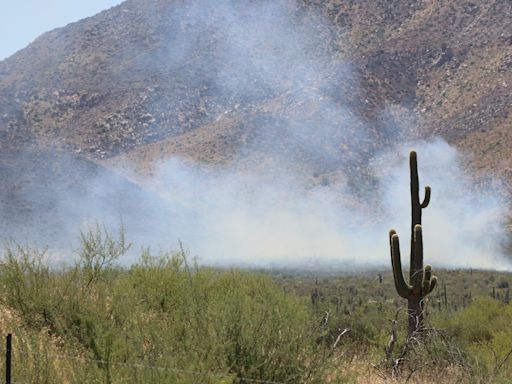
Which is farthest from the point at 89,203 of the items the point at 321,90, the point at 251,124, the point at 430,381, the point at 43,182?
the point at 430,381

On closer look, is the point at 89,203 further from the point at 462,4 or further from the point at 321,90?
the point at 462,4

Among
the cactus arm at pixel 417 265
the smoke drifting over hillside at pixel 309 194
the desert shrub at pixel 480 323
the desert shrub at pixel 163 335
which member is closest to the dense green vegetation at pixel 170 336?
the desert shrub at pixel 163 335

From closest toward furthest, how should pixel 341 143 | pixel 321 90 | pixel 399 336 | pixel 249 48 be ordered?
pixel 399 336 → pixel 341 143 → pixel 321 90 → pixel 249 48

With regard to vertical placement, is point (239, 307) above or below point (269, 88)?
below

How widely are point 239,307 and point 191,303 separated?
101 cm

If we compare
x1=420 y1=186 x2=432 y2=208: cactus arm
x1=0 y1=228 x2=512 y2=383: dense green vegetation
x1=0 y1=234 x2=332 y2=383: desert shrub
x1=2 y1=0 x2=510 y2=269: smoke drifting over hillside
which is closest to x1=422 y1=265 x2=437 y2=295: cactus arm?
x1=0 y1=228 x2=512 y2=383: dense green vegetation

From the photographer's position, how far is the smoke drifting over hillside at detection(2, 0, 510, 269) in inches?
2992

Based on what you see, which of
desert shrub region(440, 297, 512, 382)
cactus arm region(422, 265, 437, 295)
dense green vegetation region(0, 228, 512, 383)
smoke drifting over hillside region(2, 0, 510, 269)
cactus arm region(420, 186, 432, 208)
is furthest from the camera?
smoke drifting over hillside region(2, 0, 510, 269)

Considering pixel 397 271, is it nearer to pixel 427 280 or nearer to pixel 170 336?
pixel 427 280

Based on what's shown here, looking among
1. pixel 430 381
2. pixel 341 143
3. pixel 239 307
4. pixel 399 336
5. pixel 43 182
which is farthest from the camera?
pixel 341 143

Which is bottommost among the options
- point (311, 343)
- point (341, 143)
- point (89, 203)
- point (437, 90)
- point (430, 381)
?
point (430, 381)

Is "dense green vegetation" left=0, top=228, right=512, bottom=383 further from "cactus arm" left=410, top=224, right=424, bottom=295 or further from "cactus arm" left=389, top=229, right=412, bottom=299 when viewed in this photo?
"cactus arm" left=410, top=224, right=424, bottom=295

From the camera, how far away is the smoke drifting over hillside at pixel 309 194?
249 feet

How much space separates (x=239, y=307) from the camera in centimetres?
1162
